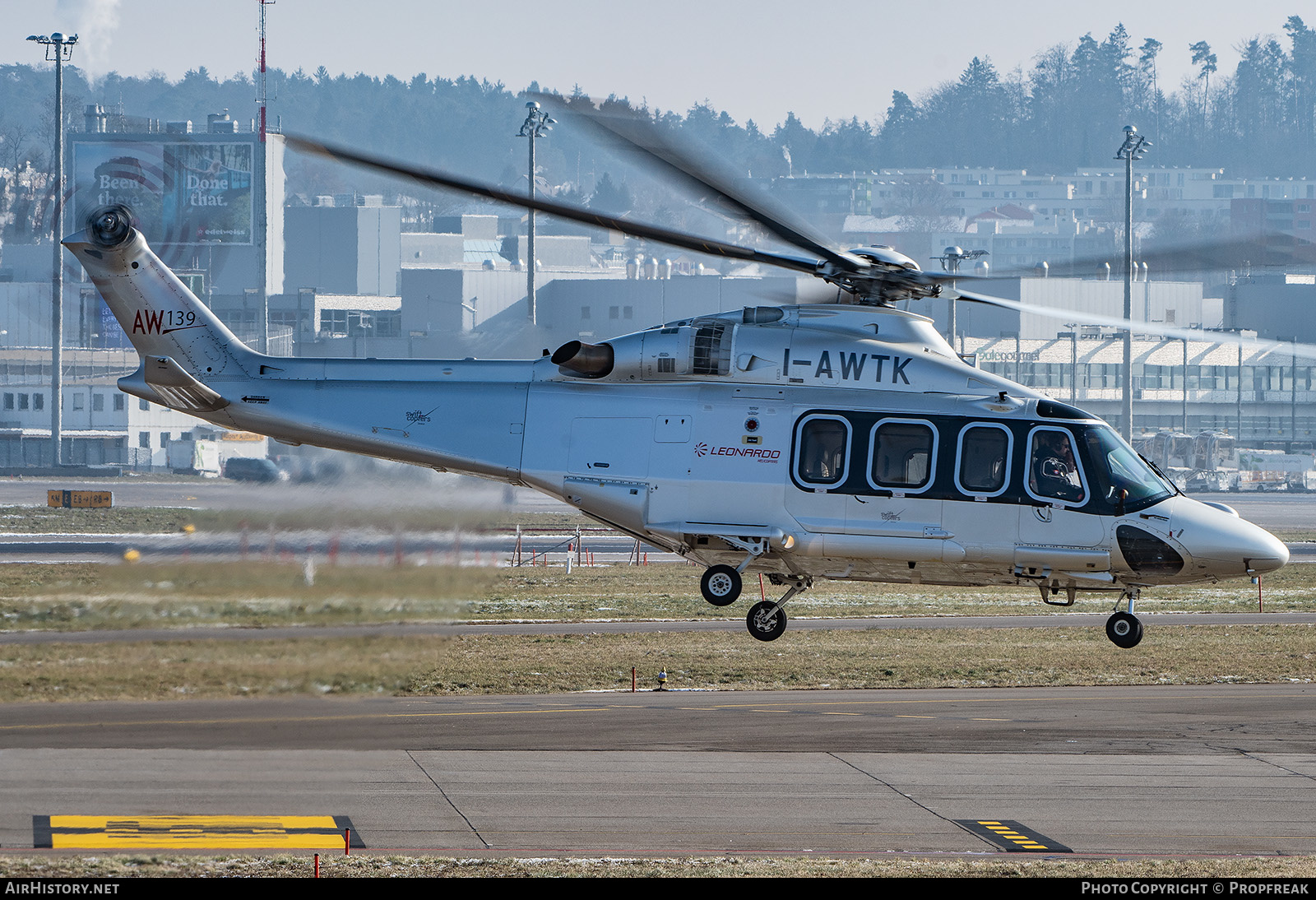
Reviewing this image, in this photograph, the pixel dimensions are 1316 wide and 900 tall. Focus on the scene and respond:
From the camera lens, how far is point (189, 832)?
2073cm

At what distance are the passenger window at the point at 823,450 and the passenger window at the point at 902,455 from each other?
15.3 inches

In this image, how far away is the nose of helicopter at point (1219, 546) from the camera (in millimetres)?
18141

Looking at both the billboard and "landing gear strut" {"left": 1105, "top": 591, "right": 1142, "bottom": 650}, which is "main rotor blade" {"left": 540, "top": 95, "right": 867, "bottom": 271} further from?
the billboard

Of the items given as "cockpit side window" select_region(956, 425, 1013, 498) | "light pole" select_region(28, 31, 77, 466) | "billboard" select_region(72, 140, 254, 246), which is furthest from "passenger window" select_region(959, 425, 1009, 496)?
"billboard" select_region(72, 140, 254, 246)

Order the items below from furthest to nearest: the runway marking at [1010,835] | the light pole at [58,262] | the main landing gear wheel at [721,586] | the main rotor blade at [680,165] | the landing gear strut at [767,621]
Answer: the light pole at [58,262] < the runway marking at [1010,835] < the landing gear strut at [767,621] < the main landing gear wheel at [721,586] < the main rotor blade at [680,165]

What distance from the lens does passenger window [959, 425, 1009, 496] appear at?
1805 centimetres

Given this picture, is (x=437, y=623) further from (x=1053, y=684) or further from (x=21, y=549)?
(x=21, y=549)

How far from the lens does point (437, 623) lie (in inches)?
934

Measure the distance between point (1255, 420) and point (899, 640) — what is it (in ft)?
290

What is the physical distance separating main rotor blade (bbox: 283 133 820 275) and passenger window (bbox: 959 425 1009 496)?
10.9 feet

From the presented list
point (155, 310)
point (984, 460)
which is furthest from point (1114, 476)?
point (155, 310)

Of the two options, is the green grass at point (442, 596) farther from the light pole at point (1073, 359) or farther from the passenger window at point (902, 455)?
the light pole at point (1073, 359)

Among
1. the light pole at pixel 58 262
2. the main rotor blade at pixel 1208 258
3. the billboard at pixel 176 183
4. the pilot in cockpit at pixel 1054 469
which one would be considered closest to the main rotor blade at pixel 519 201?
the main rotor blade at pixel 1208 258
